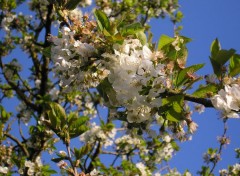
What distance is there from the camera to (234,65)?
162cm

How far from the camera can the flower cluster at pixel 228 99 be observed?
1.46 metres

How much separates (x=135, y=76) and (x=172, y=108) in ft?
0.89

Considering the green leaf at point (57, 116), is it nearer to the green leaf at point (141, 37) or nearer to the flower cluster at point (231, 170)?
the green leaf at point (141, 37)

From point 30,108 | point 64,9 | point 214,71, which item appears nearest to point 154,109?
point 214,71

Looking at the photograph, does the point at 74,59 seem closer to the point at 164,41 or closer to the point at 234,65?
the point at 164,41

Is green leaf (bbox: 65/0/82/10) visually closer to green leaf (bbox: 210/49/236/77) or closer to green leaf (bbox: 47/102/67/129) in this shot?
green leaf (bbox: 47/102/67/129)

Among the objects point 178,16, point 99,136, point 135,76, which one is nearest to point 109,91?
point 135,76

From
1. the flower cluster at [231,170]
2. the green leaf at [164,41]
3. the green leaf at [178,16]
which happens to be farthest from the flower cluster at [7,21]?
the green leaf at [164,41]

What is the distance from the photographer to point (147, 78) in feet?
5.16

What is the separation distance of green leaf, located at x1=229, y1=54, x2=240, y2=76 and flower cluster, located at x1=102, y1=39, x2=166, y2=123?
33 centimetres

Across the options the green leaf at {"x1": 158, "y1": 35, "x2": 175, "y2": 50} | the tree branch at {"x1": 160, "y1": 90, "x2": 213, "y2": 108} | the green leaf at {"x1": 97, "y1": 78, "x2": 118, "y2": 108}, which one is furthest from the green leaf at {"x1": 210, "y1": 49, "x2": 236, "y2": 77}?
the green leaf at {"x1": 97, "y1": 78, "x2": 118, "y2": 108}

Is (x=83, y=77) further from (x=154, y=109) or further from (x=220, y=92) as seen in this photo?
(x=220, y=92)

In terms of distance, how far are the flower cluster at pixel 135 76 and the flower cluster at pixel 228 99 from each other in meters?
0.27

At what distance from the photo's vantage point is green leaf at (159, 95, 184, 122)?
1.62 meters
